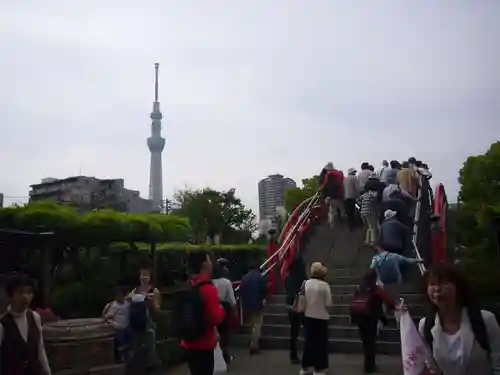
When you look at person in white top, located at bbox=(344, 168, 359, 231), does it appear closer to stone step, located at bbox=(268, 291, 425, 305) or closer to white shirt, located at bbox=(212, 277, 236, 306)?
stone step, located at bbox=(268, 291, 425, 305)

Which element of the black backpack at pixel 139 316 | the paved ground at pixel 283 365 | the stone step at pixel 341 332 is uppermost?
the black backpack at pixel 139 316

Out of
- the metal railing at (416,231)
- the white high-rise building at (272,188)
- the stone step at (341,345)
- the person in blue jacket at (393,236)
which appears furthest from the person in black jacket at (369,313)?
the white high-rise building at (272,188)

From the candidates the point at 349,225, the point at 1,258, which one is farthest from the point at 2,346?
the point at 349,225

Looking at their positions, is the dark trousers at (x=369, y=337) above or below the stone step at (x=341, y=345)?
above

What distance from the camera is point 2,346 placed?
4512mm

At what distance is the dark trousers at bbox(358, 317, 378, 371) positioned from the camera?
9.32 m

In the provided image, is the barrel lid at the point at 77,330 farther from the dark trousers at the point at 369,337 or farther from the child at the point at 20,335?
the child at the point at 20,335

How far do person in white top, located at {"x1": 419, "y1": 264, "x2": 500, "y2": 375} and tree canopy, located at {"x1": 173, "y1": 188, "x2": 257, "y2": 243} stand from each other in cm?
3734

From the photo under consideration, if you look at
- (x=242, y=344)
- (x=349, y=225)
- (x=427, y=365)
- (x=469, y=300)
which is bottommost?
(x=242, y=344)

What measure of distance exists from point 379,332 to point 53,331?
5.61 m

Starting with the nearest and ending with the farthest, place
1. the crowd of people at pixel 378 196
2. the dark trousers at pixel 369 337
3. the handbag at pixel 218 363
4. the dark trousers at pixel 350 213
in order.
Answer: the handbag at pixel 218 363, the dark trousers at pixel 369 337, the crowd of people at pixel 378 196, the dark trousers at pixel 350 213

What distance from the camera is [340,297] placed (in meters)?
13.2

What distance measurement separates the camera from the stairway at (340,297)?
11.5 metres

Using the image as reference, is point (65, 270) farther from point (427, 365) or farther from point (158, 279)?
point (427, 365)
